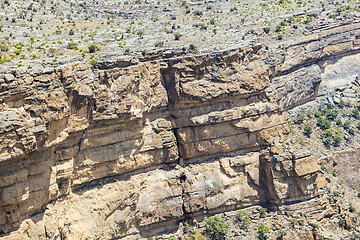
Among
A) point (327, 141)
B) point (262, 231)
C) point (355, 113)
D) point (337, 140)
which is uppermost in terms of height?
point (355, 113)

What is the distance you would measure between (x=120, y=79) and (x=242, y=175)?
19.2m

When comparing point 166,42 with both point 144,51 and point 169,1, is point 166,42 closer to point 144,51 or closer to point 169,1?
point 144,51

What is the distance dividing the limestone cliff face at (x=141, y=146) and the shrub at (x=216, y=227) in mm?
1449

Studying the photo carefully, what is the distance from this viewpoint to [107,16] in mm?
76375

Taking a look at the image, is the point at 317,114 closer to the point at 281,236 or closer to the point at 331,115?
the point at 331,115

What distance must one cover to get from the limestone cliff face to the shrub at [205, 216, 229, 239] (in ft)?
4.75

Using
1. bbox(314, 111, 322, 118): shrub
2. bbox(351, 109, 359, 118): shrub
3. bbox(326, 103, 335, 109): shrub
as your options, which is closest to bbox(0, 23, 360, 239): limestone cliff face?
bbox(314, 111, 322, 118): shrub

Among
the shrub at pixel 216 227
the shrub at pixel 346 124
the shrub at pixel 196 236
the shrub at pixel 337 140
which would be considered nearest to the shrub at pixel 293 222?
the shrub at pixel 216 227

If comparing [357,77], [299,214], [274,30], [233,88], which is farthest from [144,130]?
[357,77]

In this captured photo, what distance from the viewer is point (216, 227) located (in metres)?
63.3

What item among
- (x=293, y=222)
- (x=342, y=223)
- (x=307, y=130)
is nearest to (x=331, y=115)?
(x=307, y=130)

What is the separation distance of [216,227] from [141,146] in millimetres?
12489

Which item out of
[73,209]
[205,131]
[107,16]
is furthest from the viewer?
[107,16]

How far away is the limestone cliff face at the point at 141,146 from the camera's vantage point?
49656 millimetres
